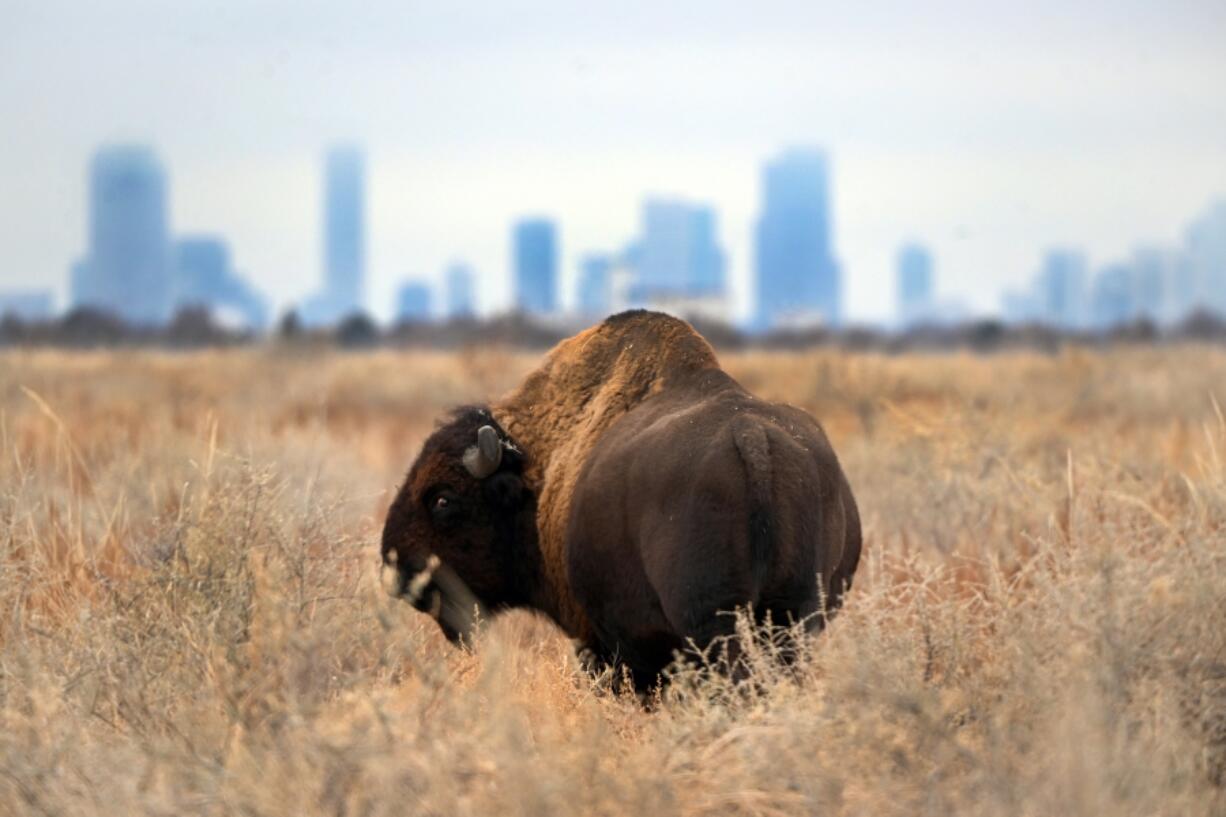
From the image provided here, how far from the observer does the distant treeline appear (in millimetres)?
61250

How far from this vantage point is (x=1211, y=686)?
5.38 metres

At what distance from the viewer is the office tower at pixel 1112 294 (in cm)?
13675

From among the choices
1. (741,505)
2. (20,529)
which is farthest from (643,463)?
(20,529)

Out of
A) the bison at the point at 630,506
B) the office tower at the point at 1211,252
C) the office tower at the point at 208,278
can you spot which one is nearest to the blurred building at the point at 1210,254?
the office tower at the point at 1211,252

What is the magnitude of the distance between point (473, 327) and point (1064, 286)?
114913mm

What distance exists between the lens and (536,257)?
149 metres

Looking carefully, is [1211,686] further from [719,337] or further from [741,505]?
[719,337]

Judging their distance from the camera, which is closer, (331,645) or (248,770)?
(248,770)

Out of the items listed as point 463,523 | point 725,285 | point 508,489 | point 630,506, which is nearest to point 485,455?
point 508,489

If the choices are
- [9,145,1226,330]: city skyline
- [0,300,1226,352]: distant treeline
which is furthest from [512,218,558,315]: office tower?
[0,300,1226,352]: distant treeline

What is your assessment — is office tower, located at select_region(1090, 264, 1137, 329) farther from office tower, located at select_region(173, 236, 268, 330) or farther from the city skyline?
office tower, located at select_region(173, 236, 268, 330)

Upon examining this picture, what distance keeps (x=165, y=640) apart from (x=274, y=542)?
2.77 ft

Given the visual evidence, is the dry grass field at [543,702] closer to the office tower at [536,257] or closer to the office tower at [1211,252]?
the office tower at [536,257]

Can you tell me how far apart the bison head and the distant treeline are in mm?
45255
